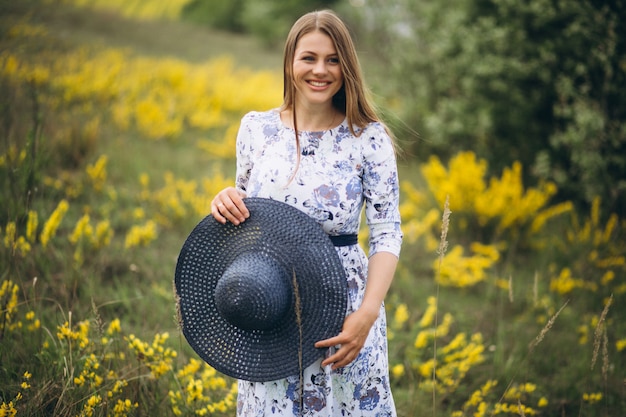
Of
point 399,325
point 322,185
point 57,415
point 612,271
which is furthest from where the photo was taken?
point 612,271

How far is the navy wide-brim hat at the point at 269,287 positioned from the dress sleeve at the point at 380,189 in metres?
0.21

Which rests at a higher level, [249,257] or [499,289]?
[249,257]

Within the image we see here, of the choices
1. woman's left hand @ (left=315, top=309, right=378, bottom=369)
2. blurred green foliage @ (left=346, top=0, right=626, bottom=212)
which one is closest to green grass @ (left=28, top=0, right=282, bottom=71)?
blurred green foliage @ (left=346, top=0, right=626, bottom=212)

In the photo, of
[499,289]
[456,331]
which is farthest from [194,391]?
[499,289]

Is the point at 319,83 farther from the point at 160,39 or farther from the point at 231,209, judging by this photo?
Answer: the point at 160,39

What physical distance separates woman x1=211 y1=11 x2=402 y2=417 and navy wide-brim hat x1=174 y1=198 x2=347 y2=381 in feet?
0.30

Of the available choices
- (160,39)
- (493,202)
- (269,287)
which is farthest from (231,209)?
(160,39)

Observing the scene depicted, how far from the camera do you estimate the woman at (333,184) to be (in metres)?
1.52

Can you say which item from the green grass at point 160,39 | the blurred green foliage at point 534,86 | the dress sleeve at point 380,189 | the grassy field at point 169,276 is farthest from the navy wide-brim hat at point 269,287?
the green grass at point 160,39

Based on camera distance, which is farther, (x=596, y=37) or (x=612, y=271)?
(x=596, y=37)

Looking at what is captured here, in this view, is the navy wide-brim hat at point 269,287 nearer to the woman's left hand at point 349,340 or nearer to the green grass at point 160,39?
the woman's left hand at point 349,340

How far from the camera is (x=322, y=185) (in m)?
1.55

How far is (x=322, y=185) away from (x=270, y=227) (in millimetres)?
222

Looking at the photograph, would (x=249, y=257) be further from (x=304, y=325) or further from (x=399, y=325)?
(x=399, y=325)
